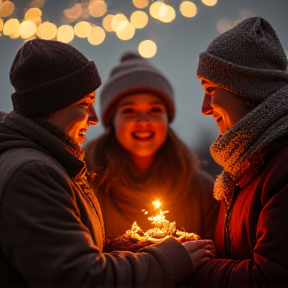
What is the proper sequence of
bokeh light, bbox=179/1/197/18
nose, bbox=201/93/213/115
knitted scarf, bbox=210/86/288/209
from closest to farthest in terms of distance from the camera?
knitted scarf, bbox=210/86/288/209 → nose, bbox=201/93/213/115 → bokeh light, bbox=179/1/197/18

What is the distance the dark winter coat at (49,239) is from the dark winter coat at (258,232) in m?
0.14

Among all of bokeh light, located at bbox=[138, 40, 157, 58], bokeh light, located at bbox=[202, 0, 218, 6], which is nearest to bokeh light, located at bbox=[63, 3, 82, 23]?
bokeh light, located at bbox=[138, 40, 157, 58]

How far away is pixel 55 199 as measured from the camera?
51.8 inches

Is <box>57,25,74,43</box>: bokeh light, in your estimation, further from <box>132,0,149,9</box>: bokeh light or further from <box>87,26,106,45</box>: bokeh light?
<box>132,0,149,9</box>: bokeh light

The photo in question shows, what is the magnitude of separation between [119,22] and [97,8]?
13 centimetres

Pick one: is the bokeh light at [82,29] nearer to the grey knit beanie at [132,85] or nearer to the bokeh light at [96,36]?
the bokeh light at [96,36]

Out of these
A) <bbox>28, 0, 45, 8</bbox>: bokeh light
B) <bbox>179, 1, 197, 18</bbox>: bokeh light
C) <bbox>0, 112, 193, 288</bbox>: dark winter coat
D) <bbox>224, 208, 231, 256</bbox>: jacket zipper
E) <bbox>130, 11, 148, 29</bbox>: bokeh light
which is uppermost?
<bbox>28, 0, 45, 8</bbox>: bokeh light

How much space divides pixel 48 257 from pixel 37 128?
18.1 inches

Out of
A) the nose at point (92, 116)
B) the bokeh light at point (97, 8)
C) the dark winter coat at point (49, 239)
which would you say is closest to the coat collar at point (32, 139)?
the dark winter coat at point (49, 239)

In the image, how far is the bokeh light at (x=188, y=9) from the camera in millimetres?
2129

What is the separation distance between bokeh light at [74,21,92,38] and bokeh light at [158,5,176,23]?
1.18 ft

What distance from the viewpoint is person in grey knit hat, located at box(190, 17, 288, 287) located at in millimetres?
1383

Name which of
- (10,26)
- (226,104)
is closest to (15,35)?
(10,26)

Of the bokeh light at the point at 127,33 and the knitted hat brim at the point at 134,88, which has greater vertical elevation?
the bokeh light at the point at 127,33
